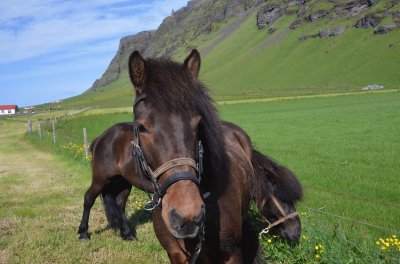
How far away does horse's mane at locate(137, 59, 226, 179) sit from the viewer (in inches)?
112

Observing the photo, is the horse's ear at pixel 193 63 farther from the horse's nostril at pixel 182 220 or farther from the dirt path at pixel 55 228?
the dirt path at pixel 55 228

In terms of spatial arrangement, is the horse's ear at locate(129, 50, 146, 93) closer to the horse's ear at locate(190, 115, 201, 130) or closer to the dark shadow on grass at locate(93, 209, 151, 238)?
the horse's ear at locate(190, 115, 201, 130)

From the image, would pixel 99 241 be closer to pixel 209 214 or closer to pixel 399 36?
pixel 209 214

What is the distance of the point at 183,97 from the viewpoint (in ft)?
9.37

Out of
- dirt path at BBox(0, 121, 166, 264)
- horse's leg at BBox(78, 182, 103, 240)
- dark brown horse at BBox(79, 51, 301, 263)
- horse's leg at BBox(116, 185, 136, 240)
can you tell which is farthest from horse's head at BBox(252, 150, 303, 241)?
horse's leg at BBox(78, 182, 103, 240)

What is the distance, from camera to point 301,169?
1291 centimetres

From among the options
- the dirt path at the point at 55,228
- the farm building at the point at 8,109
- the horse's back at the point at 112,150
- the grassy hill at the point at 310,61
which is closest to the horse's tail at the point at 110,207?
the dirt path at the point at 55,228

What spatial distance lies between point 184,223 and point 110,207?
14.6ft

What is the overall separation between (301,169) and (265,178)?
330 inches

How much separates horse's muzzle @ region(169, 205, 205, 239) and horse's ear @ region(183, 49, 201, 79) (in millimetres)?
1110

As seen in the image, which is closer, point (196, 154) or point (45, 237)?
point (196, 154)

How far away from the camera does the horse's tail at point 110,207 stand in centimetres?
670

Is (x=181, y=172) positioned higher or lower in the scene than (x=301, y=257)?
higher

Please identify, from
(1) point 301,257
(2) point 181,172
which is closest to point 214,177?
(2) point 181,172
